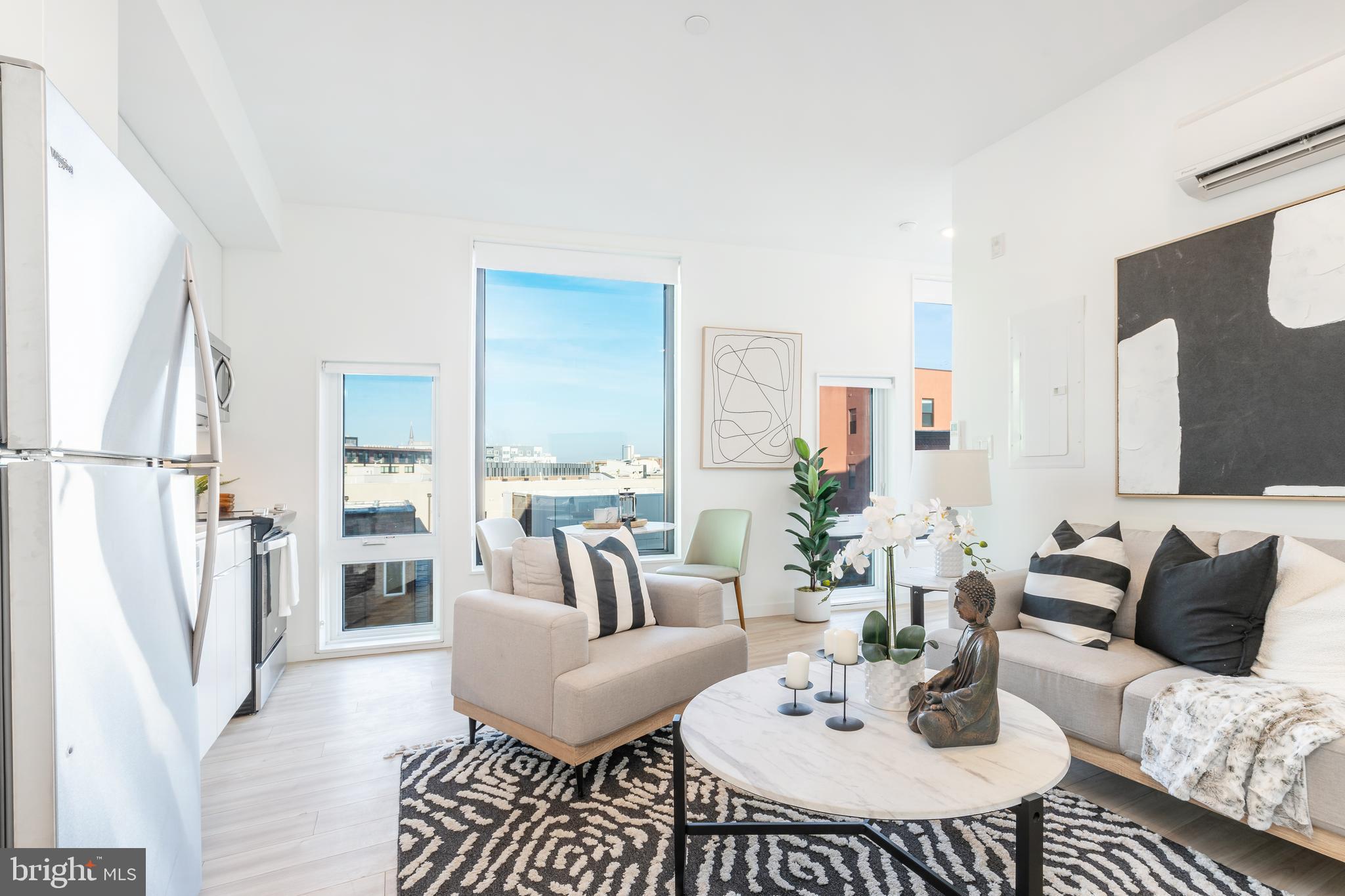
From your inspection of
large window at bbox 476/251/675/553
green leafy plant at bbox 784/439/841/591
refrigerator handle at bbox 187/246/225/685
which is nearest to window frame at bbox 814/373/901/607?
green leafy plant at bbox 784/439/841/591

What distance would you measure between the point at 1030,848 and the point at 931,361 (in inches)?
198

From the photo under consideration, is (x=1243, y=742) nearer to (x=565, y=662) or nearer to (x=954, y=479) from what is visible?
(x=954, y=479)

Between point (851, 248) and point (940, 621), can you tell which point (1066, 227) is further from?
point (940, 621)

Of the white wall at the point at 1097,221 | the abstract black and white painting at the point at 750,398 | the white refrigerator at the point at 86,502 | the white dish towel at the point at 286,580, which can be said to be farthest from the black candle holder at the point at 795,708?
the abstract black and white painting at the point at 750,398

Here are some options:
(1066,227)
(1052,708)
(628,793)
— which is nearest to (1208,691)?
(1052,708)

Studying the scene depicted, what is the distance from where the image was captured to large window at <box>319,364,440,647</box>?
445cm

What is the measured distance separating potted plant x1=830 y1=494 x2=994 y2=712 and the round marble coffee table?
0.20ft

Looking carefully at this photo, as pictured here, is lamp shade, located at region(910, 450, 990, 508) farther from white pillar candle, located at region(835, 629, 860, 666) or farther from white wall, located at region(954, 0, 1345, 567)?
white pillar candle, located at region(835, 629, 860, 666)

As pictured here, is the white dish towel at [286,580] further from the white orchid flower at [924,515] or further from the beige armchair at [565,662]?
the white orchid flower at [924,515]

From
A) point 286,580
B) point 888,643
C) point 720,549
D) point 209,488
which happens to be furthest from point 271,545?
point 888,643

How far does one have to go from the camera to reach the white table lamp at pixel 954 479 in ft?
10.6

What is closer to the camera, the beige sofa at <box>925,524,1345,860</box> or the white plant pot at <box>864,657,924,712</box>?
the beige sofa at <box>925,524,1345,860</box>

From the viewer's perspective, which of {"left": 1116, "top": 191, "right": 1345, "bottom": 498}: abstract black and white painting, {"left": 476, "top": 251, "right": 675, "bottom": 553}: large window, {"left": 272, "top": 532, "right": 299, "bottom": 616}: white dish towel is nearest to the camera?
{"left": 1116, "top": 191, "right": 1345, "bottom": 498}: abstract black and white painting

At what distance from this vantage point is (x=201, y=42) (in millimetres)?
2484
